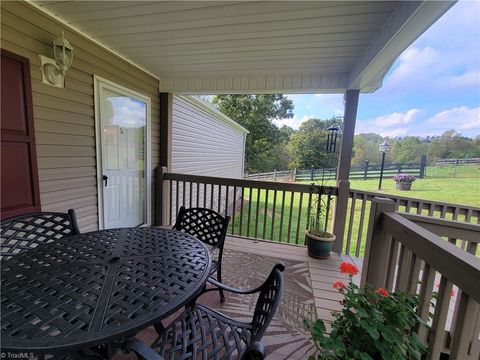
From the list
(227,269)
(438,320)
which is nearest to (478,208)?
(438,320)

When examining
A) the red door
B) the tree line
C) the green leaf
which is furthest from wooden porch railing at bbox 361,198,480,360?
the tree line

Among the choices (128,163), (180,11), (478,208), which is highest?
(180,11)

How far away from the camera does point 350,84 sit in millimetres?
3016

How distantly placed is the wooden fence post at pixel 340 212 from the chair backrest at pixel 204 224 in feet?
6.31

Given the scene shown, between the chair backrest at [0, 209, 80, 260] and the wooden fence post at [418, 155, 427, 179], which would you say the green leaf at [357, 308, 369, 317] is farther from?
the wooden fence post at [418, 155, 427, 179]

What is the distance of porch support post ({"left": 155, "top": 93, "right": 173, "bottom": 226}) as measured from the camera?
3.91 metres

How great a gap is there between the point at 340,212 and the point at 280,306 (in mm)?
1716

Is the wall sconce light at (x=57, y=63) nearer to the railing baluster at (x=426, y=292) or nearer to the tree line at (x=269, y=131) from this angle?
the railing baluster at (x=426, y=292)

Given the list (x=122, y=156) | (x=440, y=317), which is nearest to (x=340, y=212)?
(x=440, y=317)

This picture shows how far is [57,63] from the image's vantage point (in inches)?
84.7

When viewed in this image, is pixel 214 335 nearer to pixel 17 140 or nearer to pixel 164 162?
pixel 17 140

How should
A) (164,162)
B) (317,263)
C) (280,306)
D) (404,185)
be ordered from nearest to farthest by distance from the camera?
1. (280,306)
2. (317,263)
3. (164,162)
4. (404,185)

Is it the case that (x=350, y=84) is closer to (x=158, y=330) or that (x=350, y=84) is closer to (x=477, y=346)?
(x=477, y=346)

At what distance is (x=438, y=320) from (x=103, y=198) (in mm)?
3269
